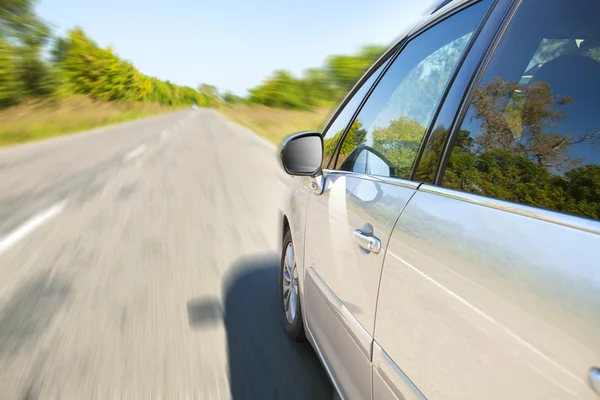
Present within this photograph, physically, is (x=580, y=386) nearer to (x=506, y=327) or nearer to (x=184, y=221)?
(x=506, y=327)

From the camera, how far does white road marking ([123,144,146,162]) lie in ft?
39.0

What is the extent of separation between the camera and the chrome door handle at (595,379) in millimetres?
725

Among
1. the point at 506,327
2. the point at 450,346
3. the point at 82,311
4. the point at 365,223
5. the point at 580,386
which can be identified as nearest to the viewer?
the point at 580,386

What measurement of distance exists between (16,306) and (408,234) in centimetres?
307

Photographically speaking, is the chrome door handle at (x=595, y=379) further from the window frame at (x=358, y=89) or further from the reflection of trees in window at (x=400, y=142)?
the window frame at (x=358, y=89)

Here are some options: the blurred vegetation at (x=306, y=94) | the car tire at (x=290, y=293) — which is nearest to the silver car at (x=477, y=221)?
the car tire at (x=290, y=293)

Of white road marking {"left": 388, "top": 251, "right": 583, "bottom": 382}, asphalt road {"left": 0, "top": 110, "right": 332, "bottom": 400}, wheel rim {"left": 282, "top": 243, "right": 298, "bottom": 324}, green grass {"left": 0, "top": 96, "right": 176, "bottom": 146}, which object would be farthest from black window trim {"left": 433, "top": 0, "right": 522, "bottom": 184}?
green grass {"left": 0, "top": 96, "right": 176, "bottom": 146}

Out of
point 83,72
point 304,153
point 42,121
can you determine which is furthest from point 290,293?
point 83,72

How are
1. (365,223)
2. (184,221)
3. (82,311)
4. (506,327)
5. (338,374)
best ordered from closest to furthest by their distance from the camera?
(506,327), (365,223), (338,374), (82,311), (184,221)

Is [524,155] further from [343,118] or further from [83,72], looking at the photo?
[83,72]

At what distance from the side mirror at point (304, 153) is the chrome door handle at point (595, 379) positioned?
1700 millimetres

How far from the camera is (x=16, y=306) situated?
3150 millimetres

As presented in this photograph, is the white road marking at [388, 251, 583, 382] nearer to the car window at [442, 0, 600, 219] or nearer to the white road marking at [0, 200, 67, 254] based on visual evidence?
the car window at [442, 0, 600, 219]

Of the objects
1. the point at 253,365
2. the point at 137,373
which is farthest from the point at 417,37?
the point at 137,373
